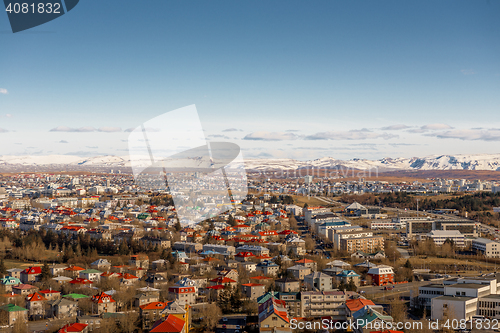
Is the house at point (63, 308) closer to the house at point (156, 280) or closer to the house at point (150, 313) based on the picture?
the house at point (150, 313)

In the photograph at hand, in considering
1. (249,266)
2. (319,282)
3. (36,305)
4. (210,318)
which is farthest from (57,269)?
(319,282)

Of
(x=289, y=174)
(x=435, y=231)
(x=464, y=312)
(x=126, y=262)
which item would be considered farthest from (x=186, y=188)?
(x=289, y=174)

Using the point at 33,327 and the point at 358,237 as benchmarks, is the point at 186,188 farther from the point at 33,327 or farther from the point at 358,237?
the point at 33,327

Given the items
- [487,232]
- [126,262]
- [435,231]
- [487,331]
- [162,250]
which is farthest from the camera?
[487,232]

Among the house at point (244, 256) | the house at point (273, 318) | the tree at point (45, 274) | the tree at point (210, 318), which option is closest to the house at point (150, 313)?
the tree at point (210, 318)

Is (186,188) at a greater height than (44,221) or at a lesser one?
greater

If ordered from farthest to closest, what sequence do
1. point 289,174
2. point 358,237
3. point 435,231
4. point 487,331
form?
point 289,174 < point 435,231 < point 358,237 < point 487,331
